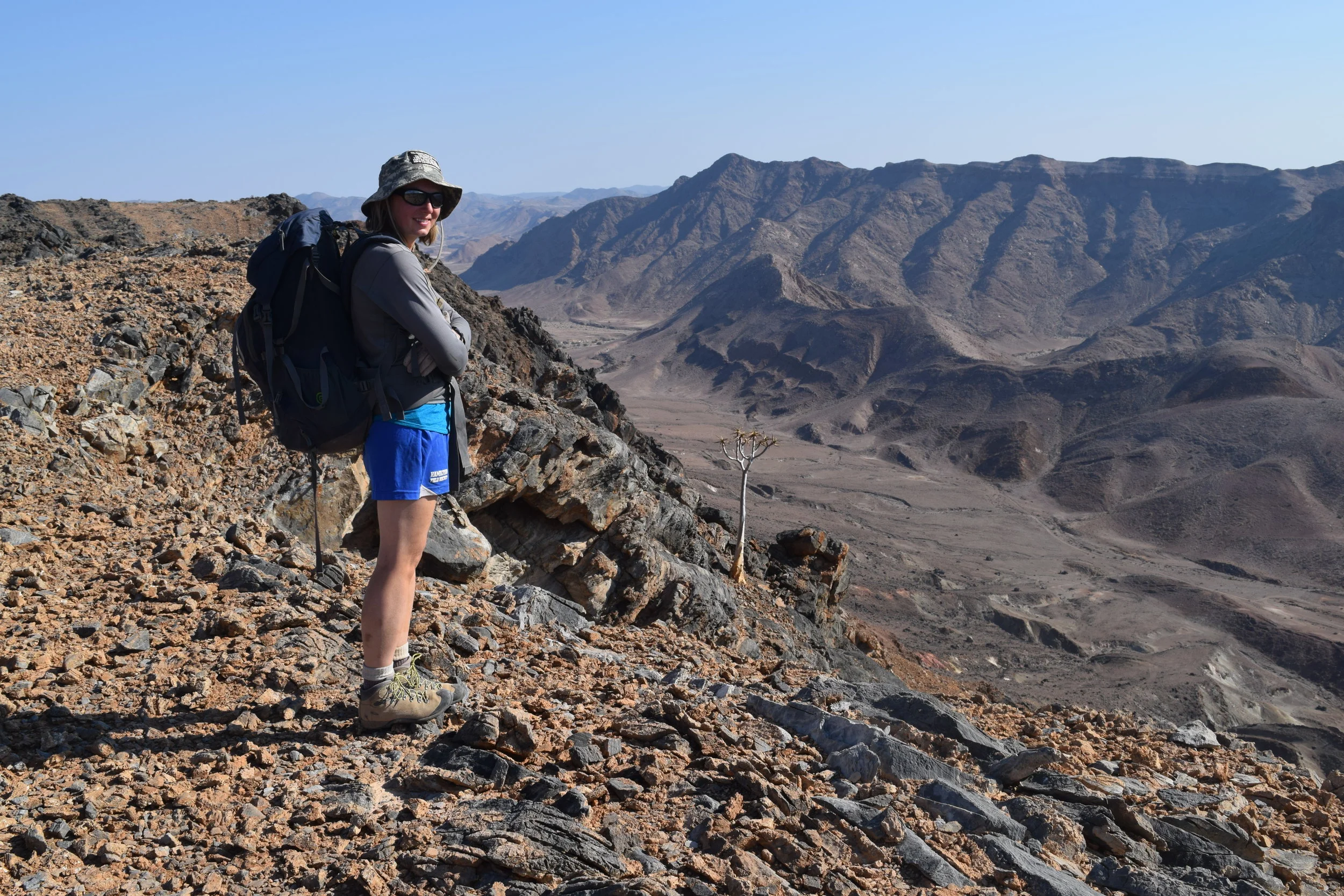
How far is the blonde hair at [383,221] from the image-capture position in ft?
9.68

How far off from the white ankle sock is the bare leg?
0.04ft

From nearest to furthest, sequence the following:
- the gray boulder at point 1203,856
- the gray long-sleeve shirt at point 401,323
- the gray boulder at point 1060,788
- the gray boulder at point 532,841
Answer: the gray boulder at point 532,841, the gray long-sleeve shirt at point 401,323, the gray boulder at point 1203,856, the gray boulder at point 1060,788

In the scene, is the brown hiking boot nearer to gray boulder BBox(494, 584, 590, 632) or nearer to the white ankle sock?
the white ankle sock

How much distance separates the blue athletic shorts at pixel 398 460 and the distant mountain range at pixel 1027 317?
4039 cm

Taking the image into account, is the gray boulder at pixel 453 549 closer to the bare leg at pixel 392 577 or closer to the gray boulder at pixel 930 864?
the bare leg at pixel 392 577

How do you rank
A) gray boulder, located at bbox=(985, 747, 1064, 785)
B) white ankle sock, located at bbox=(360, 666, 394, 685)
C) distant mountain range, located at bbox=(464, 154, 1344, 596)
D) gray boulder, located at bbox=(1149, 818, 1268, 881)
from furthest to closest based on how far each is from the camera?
distant mountain range, located at bbox=(464, 154, 1344, 596)
gray boulder, located at bbox=(985, 747, 1064, 785)
gray boulder, located at bbox=(1149, 818, 1268, 881)
white ankle sock, located at bbox=(360, 666, 394, 685)

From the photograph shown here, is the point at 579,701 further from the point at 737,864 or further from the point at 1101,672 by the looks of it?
the point at 1101,672

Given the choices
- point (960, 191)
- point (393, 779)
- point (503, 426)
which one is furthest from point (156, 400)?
point (960, 191)

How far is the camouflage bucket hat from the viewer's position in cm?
290

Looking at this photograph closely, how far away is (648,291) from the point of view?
351 ft

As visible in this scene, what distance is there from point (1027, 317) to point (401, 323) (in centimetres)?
9012

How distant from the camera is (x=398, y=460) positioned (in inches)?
113

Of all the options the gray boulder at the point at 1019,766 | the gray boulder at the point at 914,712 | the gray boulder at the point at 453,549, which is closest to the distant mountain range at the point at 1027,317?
the gray boulder at the point at 453,549

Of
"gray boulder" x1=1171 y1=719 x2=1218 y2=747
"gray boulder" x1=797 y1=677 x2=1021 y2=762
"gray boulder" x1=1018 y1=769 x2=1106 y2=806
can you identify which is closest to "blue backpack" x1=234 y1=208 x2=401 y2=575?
"gray boulder" x1=797 y1=677 x2=1021 y2=762
